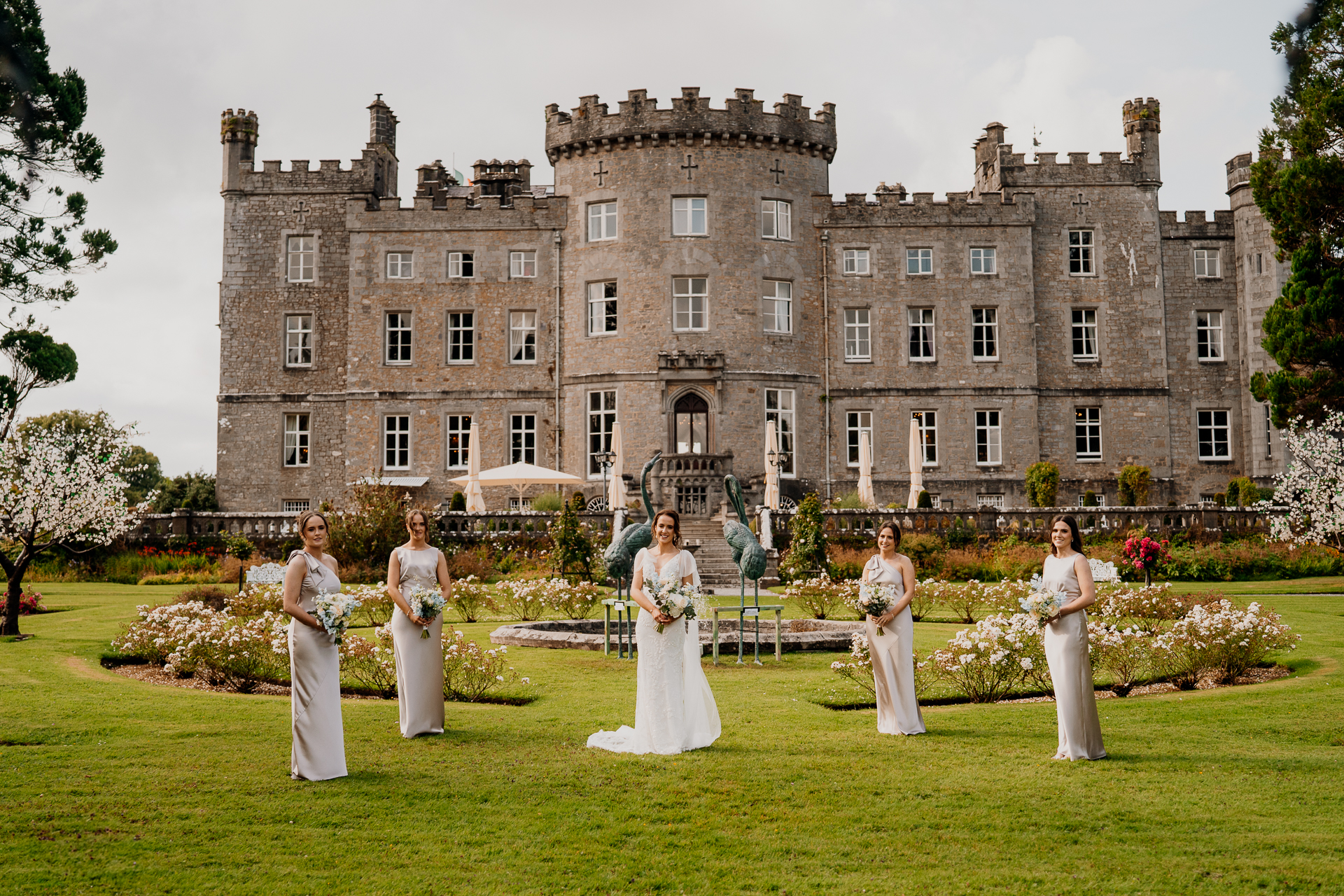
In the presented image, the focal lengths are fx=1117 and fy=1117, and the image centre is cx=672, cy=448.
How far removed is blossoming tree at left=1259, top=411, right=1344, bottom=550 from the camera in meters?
20.3

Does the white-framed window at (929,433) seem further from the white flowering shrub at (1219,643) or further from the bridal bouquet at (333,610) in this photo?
the bridal bouquet at (333,610)

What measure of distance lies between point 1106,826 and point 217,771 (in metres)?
5.85

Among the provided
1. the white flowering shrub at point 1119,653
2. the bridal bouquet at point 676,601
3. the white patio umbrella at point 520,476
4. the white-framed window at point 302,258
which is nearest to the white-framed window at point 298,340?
the white-framed window at point 302,258

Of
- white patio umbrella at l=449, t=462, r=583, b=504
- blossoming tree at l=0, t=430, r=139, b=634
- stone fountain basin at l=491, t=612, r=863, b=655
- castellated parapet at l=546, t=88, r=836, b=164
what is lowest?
stone fountain basin at l=491, t=612, r=863, b=655

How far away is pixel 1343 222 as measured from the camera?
24.2 meters

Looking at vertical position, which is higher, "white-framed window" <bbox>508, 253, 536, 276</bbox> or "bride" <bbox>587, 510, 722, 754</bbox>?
"white-framed window" <bbox>508, 253, 536, 276</bbox>

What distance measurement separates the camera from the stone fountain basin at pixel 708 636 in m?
14.3

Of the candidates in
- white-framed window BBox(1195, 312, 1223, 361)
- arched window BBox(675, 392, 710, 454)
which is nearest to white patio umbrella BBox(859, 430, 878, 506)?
arched window BBox(675, 392, 710, 454)

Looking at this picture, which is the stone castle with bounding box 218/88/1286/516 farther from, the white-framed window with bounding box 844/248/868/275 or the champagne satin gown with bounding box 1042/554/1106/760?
the champagne satin gown with bounding box 1042/554/1106/760

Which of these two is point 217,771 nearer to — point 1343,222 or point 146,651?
point 146,651

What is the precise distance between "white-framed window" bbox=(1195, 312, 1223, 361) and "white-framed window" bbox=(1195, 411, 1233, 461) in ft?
6.11

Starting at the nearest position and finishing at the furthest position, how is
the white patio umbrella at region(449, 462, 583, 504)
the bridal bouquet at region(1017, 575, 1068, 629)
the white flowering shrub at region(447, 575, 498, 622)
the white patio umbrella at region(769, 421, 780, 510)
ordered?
1. the bridal bouquet at region(1017, 575, 1068, 629)
2. the white flowering shrub at region(447, 575, 498, 622)
3. the white patio umbrella at region(769, 421, 780, 510)
4. the white patio umbrella at region(449, 462, 583, 504)

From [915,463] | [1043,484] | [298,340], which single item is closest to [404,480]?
[298,340]

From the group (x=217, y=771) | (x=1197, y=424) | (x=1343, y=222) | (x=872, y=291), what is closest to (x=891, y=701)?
(x=217, y=771)
